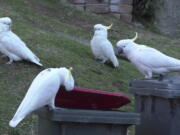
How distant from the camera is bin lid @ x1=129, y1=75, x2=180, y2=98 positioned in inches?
188

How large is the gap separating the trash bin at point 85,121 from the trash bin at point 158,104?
2.64 ft

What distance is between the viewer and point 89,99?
14.2 ft

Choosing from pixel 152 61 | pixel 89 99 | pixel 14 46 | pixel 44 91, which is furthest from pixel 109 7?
pixel 44 91

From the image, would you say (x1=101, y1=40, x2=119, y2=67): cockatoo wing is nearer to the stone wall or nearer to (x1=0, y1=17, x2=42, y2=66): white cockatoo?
(x1=0, y1=17, x2=42, y2=66): white cockatoo

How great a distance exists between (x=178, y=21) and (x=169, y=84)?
9.94m

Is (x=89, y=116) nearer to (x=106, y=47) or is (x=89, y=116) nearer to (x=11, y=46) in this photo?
(x=11, y=46)

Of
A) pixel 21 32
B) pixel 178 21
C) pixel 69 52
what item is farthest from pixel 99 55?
pixel 178 21

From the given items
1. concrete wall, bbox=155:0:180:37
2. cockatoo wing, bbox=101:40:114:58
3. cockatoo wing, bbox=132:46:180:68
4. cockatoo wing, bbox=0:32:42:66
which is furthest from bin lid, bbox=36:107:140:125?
concrete wall, bbox=155:0:180:37

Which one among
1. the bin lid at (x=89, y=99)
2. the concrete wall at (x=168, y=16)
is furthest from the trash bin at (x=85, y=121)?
the concrete wall at (x=168, y=16)

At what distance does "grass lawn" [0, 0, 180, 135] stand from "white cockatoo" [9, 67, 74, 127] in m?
1.55

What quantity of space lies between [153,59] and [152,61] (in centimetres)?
4

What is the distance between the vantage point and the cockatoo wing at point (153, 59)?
596cm

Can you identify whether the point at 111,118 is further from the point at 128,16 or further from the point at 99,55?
the point at 128,16

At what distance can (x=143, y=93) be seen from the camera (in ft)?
16.5
